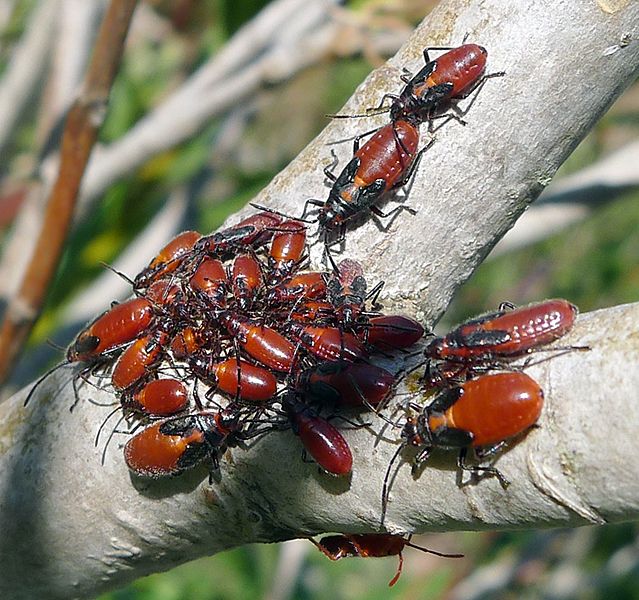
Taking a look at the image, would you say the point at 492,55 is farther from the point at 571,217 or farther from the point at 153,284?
the point at 571,217

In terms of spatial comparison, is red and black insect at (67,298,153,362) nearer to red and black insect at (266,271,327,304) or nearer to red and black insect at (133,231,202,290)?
red and black insect at (133,231,202,290)

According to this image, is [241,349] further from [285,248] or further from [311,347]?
[285,248]

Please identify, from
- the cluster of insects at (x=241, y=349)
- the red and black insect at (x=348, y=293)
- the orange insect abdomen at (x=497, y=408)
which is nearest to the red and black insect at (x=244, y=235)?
the cluster of insects at (x=241, y=349)

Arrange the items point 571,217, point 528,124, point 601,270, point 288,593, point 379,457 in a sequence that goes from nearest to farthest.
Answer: point 379,457 → point 528,124 → point 571,217 → point 288,593 → point 601,270

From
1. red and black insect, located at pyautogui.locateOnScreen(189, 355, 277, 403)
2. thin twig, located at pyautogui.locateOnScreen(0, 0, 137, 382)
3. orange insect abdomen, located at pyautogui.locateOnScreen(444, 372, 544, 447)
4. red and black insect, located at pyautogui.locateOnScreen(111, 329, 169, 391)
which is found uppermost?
thin twig, located at pyautogui.locateOnScreen(0, 0, 137, 382)

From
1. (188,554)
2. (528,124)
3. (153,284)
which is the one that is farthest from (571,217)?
(188,554)

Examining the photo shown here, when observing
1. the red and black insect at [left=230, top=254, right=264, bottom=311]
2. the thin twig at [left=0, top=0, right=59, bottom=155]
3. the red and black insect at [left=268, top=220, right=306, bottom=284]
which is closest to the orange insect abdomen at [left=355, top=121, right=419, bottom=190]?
the red and black insect at [left=268, top=220, right=306, bottom=284]
